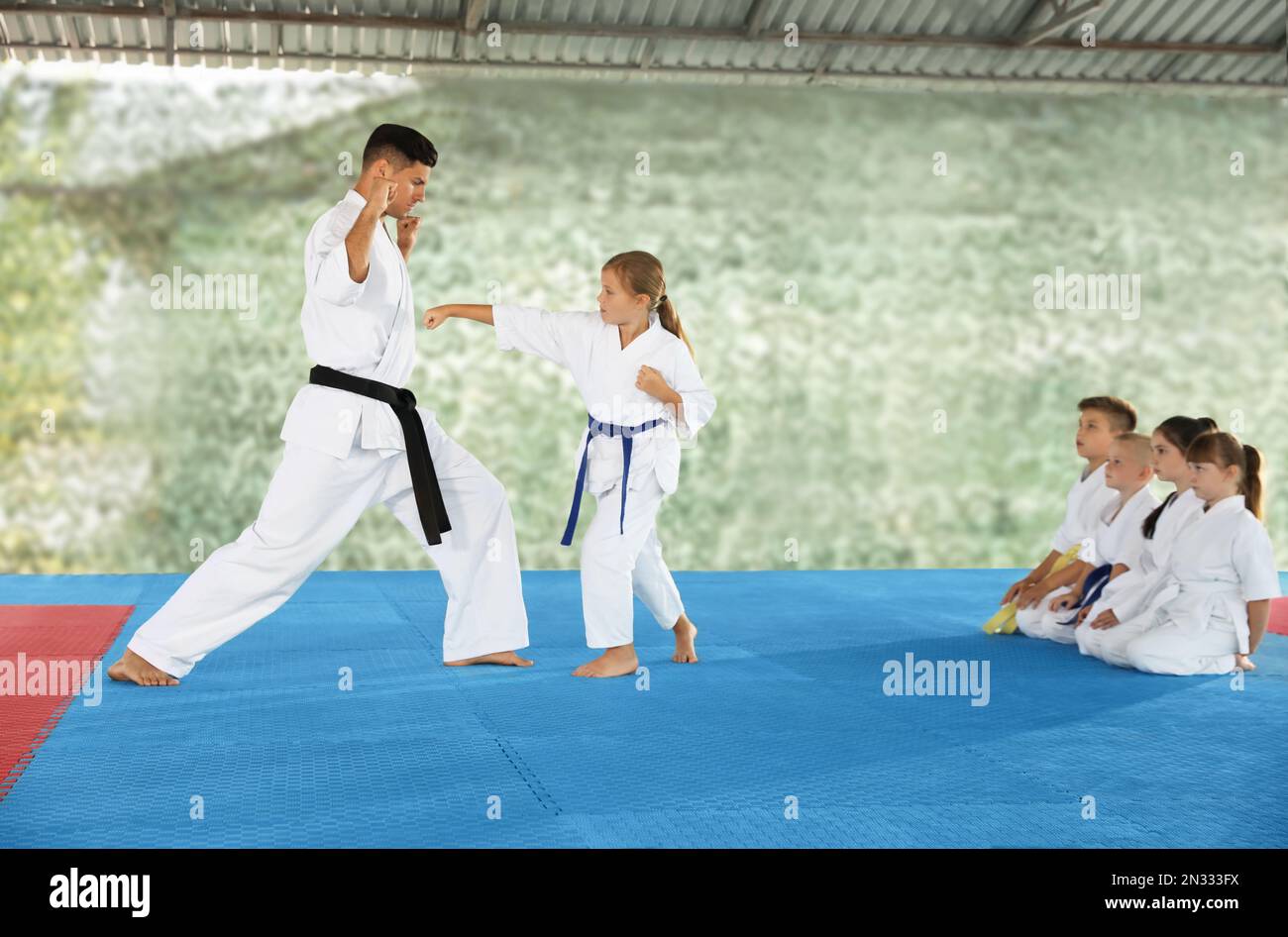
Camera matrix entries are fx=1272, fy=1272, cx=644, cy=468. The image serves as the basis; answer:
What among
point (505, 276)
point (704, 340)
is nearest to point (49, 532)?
point (505, 276)

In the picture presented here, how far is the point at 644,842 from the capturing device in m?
2.03

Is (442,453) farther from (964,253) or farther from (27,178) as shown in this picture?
(964,253)

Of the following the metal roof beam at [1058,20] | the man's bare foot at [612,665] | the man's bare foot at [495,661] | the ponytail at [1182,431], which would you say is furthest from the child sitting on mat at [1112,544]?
the metal roof beam at [1058,20]

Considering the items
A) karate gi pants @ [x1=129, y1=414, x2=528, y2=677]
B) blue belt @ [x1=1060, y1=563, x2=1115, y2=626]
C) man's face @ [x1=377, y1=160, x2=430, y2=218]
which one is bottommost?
blue belt @ [x1=1060, y1=563, x2=1115, y2=626]

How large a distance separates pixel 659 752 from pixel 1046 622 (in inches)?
90.0

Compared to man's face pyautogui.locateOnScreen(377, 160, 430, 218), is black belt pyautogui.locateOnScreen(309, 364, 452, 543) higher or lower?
lower

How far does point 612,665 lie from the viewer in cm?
353

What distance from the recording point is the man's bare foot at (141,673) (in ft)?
10.6

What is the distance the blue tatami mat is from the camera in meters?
2.11

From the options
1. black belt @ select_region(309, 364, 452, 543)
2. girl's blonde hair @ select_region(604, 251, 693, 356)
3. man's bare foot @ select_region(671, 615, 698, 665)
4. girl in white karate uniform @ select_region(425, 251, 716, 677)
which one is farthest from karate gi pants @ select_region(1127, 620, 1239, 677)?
black belt @ select_region(309, 364, 452, 543)

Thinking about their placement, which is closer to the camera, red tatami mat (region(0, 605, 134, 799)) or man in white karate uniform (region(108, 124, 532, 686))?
red tatami mat (region(0, 605, 134, 799))

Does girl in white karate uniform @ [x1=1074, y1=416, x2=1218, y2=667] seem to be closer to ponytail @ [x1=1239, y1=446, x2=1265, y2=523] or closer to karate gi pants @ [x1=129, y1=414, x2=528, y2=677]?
ponytail @ [x1=1239, y1=446, x2=1265, y2=523]

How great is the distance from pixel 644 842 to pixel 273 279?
4.98 metres

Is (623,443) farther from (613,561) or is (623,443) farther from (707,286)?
(707,286)
